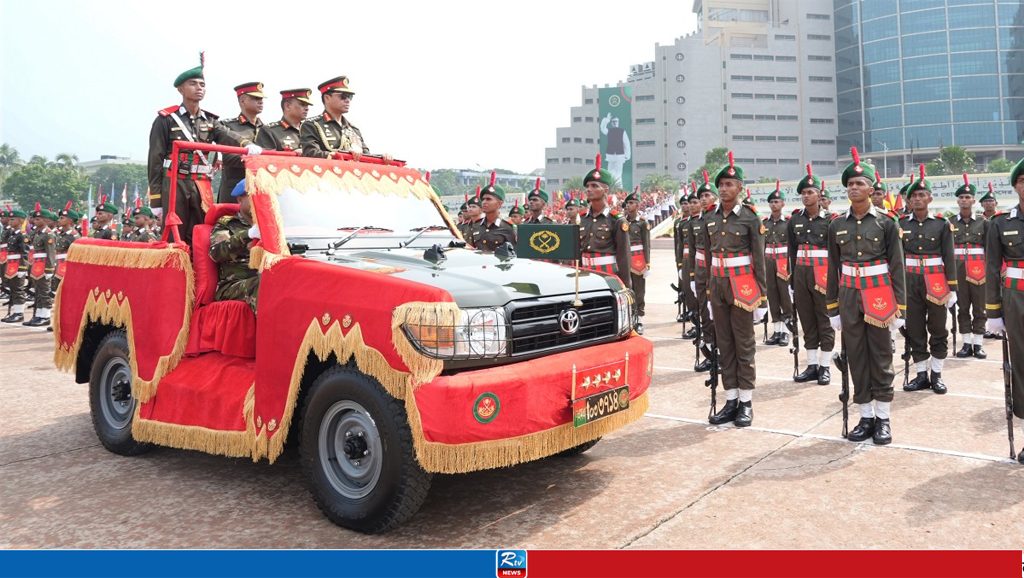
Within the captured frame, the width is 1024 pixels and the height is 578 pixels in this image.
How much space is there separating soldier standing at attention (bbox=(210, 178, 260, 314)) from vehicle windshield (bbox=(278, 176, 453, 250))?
0.96 ft

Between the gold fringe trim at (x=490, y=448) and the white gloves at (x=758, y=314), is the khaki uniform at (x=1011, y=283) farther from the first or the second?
the gold fringe trim at (x=490, y=448)

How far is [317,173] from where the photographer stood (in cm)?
513

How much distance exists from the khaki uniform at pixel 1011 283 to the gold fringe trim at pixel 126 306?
231 inches

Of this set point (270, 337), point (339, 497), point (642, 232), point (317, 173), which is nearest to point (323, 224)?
point (317, 173)

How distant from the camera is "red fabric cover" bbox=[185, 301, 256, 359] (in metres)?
4.91

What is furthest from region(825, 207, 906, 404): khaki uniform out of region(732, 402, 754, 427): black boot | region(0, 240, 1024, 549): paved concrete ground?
region(732, 402, 754, 427): black boot

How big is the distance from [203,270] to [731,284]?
14.1ft

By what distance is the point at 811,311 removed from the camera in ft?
28.2

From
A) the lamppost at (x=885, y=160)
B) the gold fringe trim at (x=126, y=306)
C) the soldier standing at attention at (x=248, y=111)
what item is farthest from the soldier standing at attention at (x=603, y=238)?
the lamppost at (x=885, y=160)

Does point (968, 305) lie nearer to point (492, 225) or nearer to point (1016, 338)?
point (1016, 338)

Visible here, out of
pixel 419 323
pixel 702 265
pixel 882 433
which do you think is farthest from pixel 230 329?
pixel 702 265

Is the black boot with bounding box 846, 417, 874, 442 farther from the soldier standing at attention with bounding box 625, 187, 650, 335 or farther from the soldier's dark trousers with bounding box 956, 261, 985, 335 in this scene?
the soldier standing at attention with bounding box 625, 187, 650, 335

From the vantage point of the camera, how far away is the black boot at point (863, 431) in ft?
18.6
